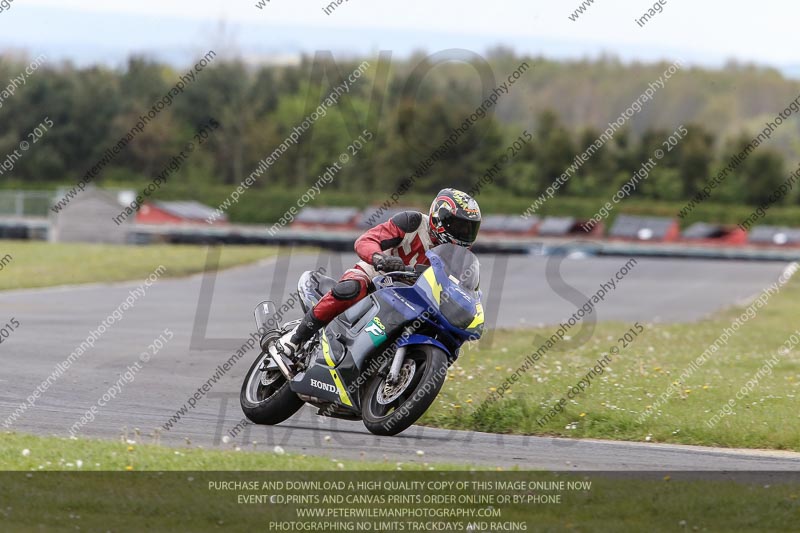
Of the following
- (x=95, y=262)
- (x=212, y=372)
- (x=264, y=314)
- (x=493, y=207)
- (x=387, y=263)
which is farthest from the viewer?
(x=493, y=207)

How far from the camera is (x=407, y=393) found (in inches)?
354

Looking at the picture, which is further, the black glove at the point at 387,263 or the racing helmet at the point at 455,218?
the racing helmet at the point at 455,218

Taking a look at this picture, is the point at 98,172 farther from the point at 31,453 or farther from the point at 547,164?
the point at 31,453

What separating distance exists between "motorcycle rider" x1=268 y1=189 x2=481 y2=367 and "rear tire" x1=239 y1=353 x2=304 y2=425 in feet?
0.95

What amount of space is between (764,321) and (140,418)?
1943cm

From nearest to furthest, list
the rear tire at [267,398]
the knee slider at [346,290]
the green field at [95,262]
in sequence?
1. the knee slider at [346,290]
2. the rear tire at [267,398]
3. the green field at [95,262]

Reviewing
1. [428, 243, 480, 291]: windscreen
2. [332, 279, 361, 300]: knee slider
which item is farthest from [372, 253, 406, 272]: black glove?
[332, 279, 361, 300]: knee slider

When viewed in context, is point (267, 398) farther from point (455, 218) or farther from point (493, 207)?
point (493, 207)

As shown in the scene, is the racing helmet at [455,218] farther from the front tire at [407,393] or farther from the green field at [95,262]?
the green field at [95,262]

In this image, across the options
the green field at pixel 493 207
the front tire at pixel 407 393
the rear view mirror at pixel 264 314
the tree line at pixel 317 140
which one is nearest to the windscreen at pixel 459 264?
the front tire at pixel 407 393

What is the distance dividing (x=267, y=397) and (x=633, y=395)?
420cm

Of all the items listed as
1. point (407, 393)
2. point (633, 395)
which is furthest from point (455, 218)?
point (633, 395)

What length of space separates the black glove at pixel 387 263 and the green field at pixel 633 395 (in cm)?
199

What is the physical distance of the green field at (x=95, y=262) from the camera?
2922 cm
